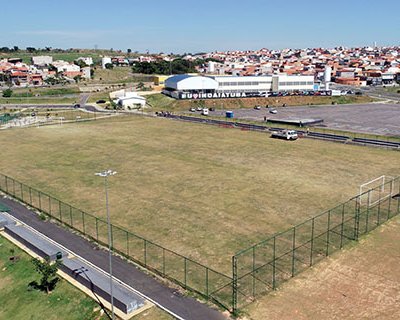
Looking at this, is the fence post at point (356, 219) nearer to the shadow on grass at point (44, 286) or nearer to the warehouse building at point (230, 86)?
the shadow on grass at point (44, 286)

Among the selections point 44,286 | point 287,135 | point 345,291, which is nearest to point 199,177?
point 44,286

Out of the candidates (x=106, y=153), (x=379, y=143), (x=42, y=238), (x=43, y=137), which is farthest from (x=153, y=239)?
(x=43, y=137)

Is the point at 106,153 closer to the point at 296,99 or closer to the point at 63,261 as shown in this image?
the point at 63,261

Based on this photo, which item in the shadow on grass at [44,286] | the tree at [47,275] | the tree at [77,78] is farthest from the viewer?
the tree at [77,78]

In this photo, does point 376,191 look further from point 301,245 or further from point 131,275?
point 131,275

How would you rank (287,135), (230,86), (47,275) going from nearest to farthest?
(47,275) → (287,135) → (230,86)

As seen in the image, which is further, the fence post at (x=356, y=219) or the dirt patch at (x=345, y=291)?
the fence post at (x=356, y=219)

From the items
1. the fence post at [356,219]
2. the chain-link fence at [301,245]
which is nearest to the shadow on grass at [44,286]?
the chain-link fence at [301,245]
